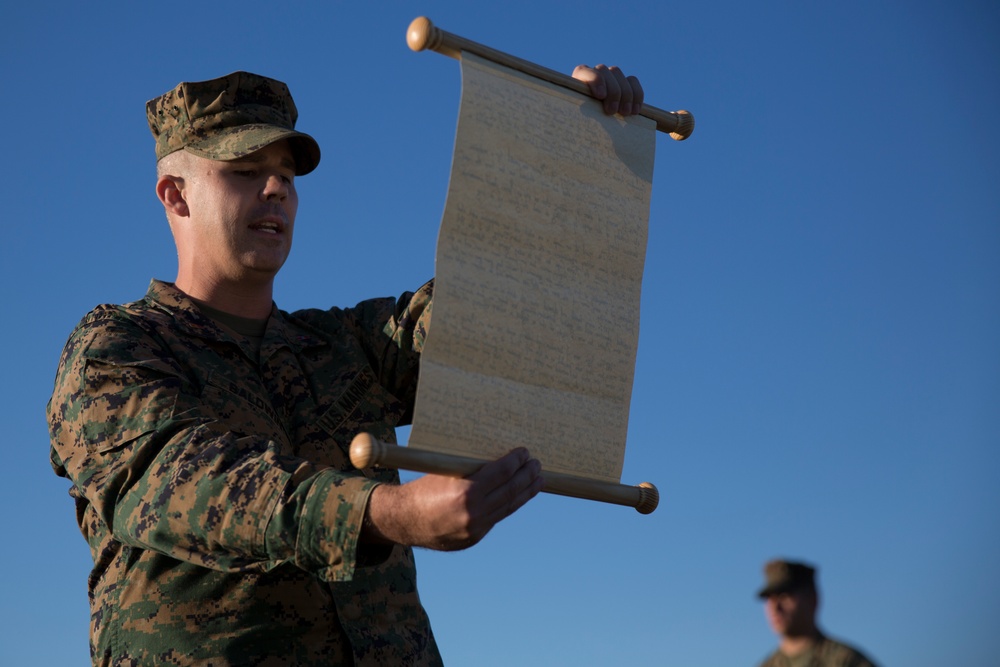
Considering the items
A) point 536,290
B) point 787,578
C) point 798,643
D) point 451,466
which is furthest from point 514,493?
point 787,578

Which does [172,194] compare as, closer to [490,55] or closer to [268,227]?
[268,227]

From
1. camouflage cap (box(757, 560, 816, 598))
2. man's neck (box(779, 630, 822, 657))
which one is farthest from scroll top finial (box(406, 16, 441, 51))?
camouflage cap (box(757, 560, 816, 598))

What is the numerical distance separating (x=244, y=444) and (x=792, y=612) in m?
3.60

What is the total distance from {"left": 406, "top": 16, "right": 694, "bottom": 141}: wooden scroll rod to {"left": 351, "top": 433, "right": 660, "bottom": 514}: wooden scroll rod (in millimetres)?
1068

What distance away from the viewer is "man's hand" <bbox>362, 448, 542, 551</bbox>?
8.35 feet

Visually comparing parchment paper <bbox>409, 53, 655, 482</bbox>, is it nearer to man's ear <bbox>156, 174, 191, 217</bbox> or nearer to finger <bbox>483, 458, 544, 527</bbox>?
finger <bbox>483, 458, 544, 527</bbox>

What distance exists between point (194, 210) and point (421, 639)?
1745 mm

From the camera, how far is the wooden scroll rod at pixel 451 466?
2.49 meters

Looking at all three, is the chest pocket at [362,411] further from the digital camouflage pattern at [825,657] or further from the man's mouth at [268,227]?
the digital camouflage pattern at [825,657]

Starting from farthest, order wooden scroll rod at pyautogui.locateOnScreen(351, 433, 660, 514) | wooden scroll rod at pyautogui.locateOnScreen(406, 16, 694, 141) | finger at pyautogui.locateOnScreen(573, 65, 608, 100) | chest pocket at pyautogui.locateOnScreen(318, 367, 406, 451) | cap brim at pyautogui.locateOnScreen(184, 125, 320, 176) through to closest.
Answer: cap brim at pyautogui.locateOnScreen(184, 125, 320, 176), chest pocket at pyautogui.locateOnScreen(318, 367, 406, 451), finger at pyautogui.locateOnScreen(573, 65, 608, 100), wooden scroll rod at pyautogui.locateOnScreen(406, 16, 694, 141), wooden scroll rod at pyautogui.locateOnScreen(351, 433, 660, 514)

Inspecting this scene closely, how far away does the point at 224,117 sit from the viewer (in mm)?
4145

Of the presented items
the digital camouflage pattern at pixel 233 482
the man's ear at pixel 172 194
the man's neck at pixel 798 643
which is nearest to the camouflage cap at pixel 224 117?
the man's ear at pixel 172 194

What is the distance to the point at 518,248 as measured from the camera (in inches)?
120

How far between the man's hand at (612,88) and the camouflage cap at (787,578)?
10.4 feet
